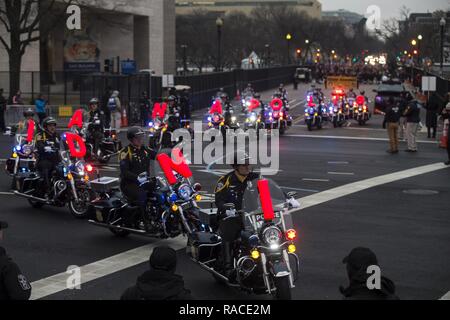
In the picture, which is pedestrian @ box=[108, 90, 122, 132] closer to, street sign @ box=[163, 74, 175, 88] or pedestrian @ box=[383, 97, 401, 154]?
street sign @ box=[163, 74, 175, 88]

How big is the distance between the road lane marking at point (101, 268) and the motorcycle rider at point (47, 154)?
148 inches

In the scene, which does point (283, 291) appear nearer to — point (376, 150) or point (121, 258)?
point (121, 258)

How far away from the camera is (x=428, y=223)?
14.6 meters

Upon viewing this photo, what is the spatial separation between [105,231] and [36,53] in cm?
4435

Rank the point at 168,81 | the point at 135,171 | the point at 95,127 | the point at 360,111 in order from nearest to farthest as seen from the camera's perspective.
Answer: the point at 135,171
the point at 95,127
the point at 360,111
the point at 168,81

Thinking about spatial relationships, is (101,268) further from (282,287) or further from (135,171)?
(282,287)

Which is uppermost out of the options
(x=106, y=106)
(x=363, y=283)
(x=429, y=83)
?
(x=429, y=83)

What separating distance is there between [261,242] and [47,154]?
307 inches

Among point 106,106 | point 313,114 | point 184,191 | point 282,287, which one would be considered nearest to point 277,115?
point 313,114

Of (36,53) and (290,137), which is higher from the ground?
(36,53)

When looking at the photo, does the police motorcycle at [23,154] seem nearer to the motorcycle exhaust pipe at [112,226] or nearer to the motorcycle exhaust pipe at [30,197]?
the motorcycle exhaust pipe at [30,197]

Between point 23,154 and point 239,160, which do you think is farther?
point 23,154

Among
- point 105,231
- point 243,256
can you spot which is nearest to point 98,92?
point 105,231

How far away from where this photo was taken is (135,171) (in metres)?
13.1
